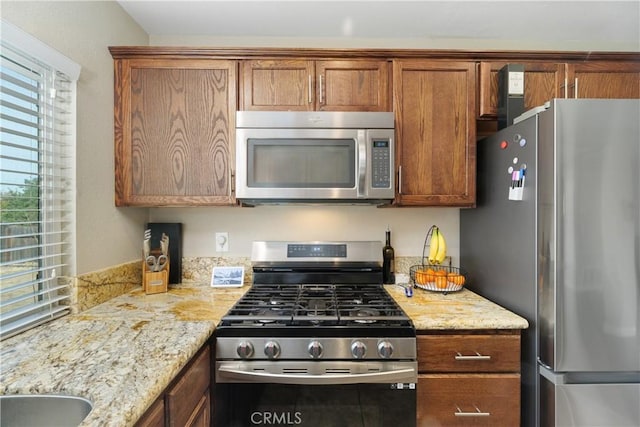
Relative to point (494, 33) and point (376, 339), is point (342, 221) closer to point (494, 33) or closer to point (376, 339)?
point (376, 339)

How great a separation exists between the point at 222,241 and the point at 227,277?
26cm

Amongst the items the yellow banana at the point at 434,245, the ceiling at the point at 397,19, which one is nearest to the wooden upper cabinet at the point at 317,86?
the ceiling at the point at 397,19

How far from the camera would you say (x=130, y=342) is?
3.52 ft

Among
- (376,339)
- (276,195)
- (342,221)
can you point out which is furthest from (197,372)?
(342,221)

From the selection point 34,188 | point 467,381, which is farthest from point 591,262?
point 34,188

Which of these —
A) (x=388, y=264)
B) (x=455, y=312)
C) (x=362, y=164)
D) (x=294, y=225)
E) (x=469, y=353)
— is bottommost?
(x=469, y=353)

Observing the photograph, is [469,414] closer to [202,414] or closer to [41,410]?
[202,414]

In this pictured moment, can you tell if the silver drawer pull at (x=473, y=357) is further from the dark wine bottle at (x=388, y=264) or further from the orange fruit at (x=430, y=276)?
the dark wine bottle at (x=388, y=264)

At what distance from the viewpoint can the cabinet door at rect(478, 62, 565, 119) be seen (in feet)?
5.62

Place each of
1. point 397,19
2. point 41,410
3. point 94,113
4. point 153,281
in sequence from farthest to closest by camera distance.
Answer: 1. point 397,19
2. point 153,281
3. point 94,113
4. point 41,410

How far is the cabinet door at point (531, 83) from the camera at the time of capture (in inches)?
67.4

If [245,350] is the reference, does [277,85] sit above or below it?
above

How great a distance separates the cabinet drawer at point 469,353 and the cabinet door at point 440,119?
2.37 feet

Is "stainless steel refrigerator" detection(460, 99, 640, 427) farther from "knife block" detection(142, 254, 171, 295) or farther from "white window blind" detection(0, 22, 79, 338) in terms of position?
"white window blind" detection(0, 22, 79, 338)
